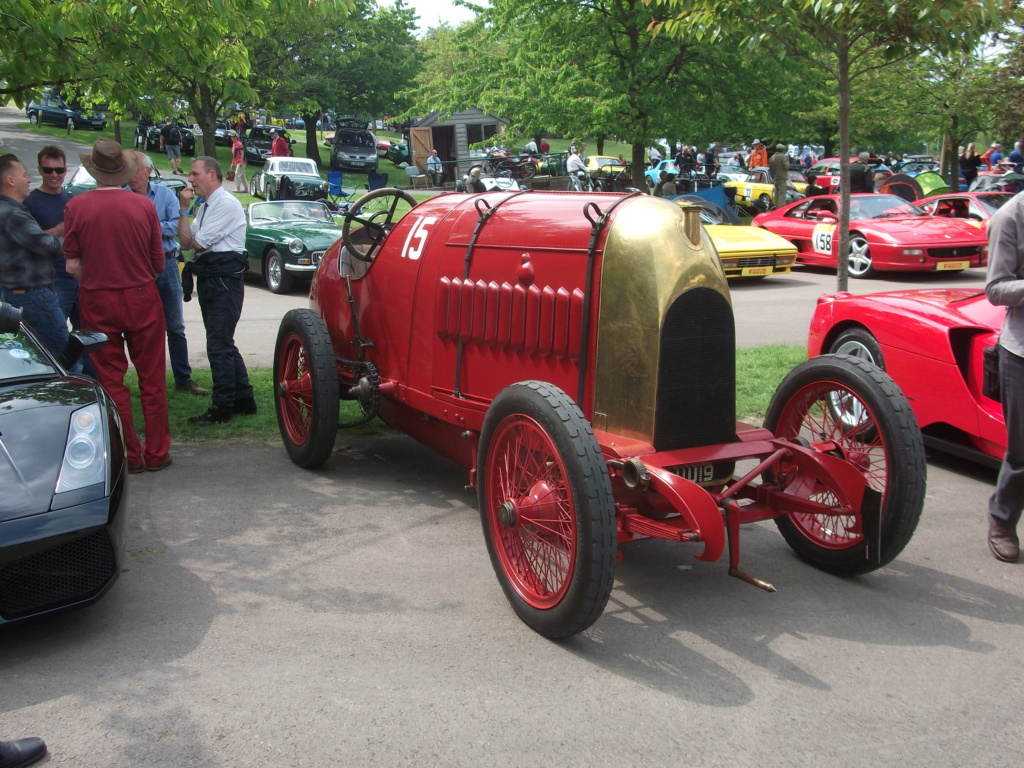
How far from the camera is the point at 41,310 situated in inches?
247

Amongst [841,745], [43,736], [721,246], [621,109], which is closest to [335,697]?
[43,736]

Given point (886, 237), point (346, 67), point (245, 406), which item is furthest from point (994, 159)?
point (245, 406)

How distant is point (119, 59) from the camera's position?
772cm

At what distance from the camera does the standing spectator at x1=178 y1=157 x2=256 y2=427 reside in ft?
22.3

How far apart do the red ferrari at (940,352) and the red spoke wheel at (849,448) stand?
47.0 inches

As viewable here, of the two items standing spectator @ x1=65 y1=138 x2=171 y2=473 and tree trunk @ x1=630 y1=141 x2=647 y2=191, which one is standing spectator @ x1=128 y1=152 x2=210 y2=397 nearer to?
standing spectator @ x1=65 y1=138 x2=171 y2=473

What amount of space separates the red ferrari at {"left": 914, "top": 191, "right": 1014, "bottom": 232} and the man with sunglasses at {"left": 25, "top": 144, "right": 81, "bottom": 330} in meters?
15.3

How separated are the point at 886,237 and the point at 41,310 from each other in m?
13.2

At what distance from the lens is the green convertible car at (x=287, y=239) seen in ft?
46.7

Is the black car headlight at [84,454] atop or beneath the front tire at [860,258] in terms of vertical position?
beneath

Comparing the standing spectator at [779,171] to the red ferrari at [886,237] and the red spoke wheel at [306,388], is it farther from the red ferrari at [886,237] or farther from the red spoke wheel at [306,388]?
the red spoke wheel at [306,388]

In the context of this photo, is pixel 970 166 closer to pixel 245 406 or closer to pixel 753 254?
pixel 753 254

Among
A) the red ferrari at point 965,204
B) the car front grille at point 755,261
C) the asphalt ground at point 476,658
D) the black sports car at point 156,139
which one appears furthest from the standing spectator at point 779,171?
the black sports car at point 156,139

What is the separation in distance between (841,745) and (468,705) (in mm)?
1307
